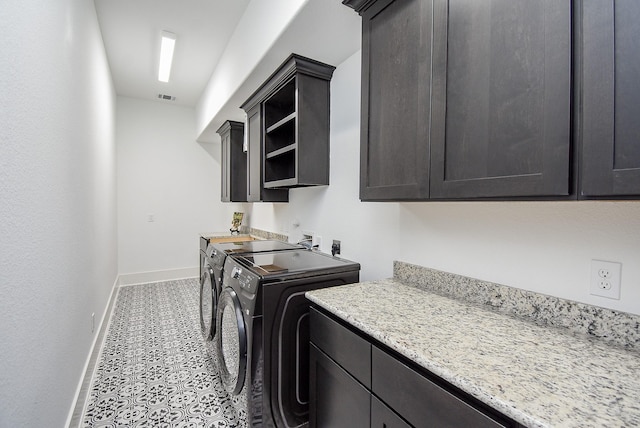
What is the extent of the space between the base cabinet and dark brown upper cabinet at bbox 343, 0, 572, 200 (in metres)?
0.60

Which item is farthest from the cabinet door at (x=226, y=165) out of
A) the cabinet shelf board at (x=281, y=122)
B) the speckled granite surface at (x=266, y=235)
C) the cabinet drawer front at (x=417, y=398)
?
the cabinet drawer front at (x=417, y=398)

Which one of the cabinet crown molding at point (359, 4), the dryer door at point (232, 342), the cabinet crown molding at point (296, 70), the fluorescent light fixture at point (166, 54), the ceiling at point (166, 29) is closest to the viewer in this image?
the cabinet crown molding at point (359, 4)

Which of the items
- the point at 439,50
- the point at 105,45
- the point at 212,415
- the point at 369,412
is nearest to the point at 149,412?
the point at 212,415

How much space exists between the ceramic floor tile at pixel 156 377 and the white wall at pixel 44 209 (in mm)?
262

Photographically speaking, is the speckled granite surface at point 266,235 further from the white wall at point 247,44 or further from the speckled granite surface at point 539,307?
the speckled granite surface at point 539,307

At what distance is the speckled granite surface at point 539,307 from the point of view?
88 centimetres

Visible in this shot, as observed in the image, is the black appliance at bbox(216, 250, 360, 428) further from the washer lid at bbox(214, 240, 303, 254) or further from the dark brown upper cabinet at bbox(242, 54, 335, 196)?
the dark brown upper cabinet at bbox(242, 54, 335, 196)

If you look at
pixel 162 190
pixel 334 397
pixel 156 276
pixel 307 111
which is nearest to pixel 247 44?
pixel 307 111

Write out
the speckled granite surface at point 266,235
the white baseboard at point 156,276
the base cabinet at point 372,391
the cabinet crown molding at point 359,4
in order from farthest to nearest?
the white baseboard at point 156,276 → the speckled granite surface at point 266,235 → the cabinet crown molding at point 359,4 → the base cabinet at point 372,391

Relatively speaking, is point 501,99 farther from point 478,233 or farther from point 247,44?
point 247,44

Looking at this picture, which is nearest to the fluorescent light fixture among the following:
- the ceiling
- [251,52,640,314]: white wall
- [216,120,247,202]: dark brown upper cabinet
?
the ceiling

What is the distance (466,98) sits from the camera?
3.23ft

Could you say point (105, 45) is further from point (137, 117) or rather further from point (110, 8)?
point (137, 117)

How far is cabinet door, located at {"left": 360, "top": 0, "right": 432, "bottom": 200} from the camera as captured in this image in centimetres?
114
